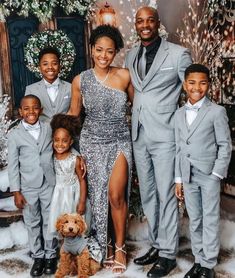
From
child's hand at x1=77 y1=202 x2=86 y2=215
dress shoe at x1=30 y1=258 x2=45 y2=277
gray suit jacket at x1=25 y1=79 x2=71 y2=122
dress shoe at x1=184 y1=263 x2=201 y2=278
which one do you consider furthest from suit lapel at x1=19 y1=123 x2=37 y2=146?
dress shoe at x1=184 y1=263 x2=201 y2=278

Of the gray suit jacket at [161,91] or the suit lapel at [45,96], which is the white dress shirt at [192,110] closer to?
the gray suit jacket at [161,91]

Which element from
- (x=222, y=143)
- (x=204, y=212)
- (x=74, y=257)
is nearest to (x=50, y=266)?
(x=74, y=257)

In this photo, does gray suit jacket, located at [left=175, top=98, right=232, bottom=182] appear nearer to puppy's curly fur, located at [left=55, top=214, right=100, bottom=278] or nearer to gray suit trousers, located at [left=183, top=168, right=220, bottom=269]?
gray suit trousers, located at [left=183, top=168, right=220, bottom=269]

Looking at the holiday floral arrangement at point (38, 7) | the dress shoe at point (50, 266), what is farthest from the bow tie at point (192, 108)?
the holiday floral arrangement at point (38, 7)

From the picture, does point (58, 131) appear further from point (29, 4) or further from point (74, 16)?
point (74, 16)

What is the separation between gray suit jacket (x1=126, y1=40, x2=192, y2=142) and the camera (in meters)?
3.13

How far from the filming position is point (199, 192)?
308 centimetres

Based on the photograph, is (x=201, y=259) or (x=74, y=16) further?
(x=74, y=16)

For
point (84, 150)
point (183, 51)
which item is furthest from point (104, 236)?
point (183, 51)

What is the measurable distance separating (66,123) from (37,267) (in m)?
1.06

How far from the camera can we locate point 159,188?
3.29 meters

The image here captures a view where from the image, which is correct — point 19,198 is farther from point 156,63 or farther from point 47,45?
point 47,45

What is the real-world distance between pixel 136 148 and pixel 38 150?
697mm

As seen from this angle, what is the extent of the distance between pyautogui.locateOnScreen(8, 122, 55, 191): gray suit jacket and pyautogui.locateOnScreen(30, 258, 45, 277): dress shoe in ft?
1.83
